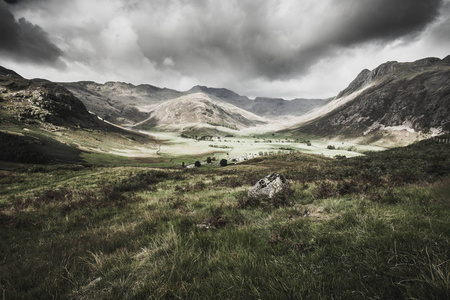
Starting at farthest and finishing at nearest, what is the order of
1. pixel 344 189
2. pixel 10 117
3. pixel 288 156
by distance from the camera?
pixel 10 117 < pixel 288 156 < pixel 344 189

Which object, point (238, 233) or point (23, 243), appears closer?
point (238, 233)

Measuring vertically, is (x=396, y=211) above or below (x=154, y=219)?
above

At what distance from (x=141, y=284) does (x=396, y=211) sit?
18.3 ft

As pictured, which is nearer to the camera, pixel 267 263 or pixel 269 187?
pixel 267 263

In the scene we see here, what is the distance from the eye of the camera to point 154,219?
243 inches

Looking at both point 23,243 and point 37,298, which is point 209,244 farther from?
point 23,243

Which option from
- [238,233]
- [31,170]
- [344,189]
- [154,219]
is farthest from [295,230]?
[31,170]

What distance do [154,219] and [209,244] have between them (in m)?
3.09

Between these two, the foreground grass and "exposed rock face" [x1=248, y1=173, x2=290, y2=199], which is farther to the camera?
"exposed rock face" [x1=248, y1=173, x2=290, y2=199]

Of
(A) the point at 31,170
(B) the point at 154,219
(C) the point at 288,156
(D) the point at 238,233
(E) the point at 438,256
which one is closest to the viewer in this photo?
(E) the point at 438,256

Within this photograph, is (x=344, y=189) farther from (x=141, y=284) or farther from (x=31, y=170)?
(x=31, y=170)

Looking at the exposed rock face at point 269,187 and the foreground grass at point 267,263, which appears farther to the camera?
the exposed rock face at point 269,187

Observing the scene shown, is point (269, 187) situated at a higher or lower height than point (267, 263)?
lower

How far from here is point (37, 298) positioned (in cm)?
268
